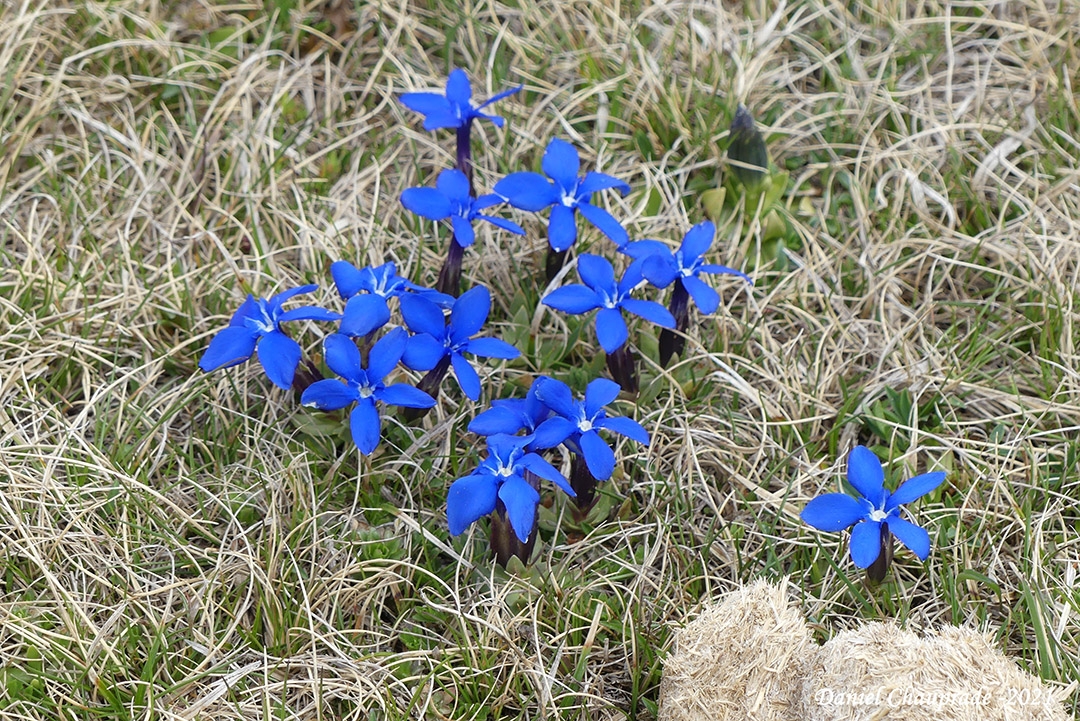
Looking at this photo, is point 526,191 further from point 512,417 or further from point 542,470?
point 542,470

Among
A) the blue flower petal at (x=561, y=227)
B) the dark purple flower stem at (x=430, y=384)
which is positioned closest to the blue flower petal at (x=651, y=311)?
the blue flower petal at (x=561, y=227)

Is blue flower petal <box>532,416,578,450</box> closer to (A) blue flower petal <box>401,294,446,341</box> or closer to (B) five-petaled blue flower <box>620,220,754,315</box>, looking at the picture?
(A) blue flower petal <box>401,294,446,341</box>

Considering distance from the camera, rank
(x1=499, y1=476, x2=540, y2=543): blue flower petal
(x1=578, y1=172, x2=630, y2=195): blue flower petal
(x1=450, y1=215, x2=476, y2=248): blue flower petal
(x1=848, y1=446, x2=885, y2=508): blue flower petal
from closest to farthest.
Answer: (x1=499, y1=476, x2=540, y2=543): blue flower petal < (x1=848, y1=446, x2=885, y2=508): blue flower petal < (x1=450, y1=215, x2=476, y2=248): blue flower petal < (x1=578, y1=172, x2=630, y2=195): blue flower petal

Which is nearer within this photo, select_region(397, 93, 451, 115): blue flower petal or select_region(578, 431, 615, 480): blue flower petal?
select_region(578, 431, 615, 480): blue flower petal

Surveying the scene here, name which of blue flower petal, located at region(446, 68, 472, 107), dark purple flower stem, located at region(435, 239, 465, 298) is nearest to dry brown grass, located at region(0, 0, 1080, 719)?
dark purple flower stem, located at region(435, 239, 465, 298)

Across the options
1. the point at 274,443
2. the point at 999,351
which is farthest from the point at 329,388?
the point at 999,351

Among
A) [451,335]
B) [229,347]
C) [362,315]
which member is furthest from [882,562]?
[229,347]

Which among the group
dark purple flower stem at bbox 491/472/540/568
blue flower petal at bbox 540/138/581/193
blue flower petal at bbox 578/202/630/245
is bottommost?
dark purple flower stem at bbox 491/472/540/568
